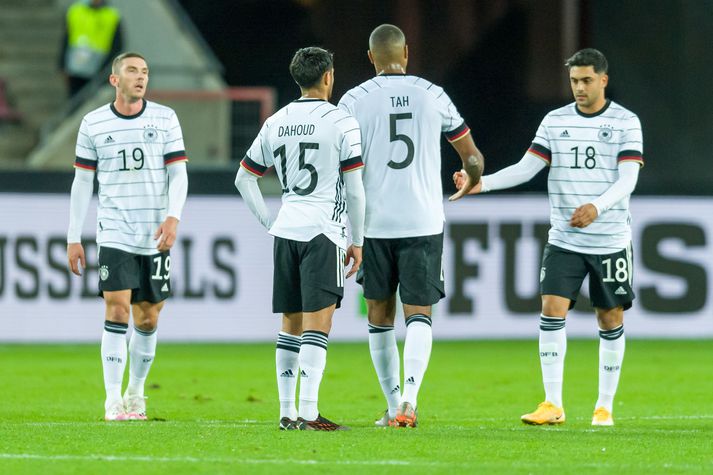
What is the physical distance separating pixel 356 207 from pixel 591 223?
157cm

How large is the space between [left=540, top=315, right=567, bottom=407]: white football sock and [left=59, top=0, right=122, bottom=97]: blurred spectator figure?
9.98 metres

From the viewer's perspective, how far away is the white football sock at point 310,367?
7758mm

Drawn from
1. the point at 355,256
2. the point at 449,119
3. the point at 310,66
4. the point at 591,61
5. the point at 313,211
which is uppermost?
the point at 591,61

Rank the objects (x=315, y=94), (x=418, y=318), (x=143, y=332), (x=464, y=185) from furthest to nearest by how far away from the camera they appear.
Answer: (x=143, y=332), (x=464, y=185), (x=418, y=318), (x=315, y=94)

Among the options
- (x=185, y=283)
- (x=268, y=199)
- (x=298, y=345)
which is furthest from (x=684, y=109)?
(x=298, y=345)

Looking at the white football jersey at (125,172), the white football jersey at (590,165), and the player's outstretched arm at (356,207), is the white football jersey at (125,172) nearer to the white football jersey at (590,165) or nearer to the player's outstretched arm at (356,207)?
the player's outstretched arm at (356,207)

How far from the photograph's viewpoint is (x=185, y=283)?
14562 millimetres

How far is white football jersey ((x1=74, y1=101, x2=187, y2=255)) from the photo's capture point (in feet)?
29.1

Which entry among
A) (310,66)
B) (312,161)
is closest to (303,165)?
(312,161)

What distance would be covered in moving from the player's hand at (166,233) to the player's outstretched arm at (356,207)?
1.42 metres

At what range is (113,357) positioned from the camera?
8852 mm

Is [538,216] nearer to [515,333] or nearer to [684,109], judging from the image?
[515,333]

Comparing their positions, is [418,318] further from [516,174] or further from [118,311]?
[118,311]

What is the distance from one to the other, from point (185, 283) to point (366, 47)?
5.07m
